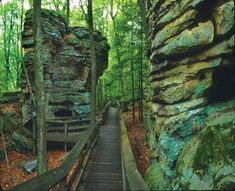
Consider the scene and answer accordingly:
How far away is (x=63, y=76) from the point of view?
19734 millimetres

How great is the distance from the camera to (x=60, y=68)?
1980 centimetres

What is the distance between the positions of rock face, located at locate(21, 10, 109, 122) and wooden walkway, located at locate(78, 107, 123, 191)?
16.4 ft

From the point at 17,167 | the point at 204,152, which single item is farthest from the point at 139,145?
the point at 204,152

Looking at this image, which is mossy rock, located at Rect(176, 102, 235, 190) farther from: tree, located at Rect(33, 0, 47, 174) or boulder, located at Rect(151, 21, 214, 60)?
tree, located at Rect(33, 0, 47, 174)

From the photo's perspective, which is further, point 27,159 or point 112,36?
point 112,36

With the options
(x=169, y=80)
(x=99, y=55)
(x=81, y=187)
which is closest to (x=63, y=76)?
(x=99, y=55)

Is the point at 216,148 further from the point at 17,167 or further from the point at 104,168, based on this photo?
the point at 17,167

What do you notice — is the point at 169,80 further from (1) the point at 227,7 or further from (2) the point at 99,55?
(2) the point at 99,55

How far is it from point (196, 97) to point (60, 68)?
15019mm

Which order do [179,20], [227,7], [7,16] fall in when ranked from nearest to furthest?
[227,7], [179,20], [7,16]

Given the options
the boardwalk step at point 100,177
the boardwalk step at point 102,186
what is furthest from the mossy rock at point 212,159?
the boardwalk step at point 100,177

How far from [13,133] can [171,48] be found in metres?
14.3

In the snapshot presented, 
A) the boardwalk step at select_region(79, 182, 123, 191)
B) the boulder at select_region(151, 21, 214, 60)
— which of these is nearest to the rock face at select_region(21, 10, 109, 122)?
the boardwalk step at select_region(79, 182, 123, 191)

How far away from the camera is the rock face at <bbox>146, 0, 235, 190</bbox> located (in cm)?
469
